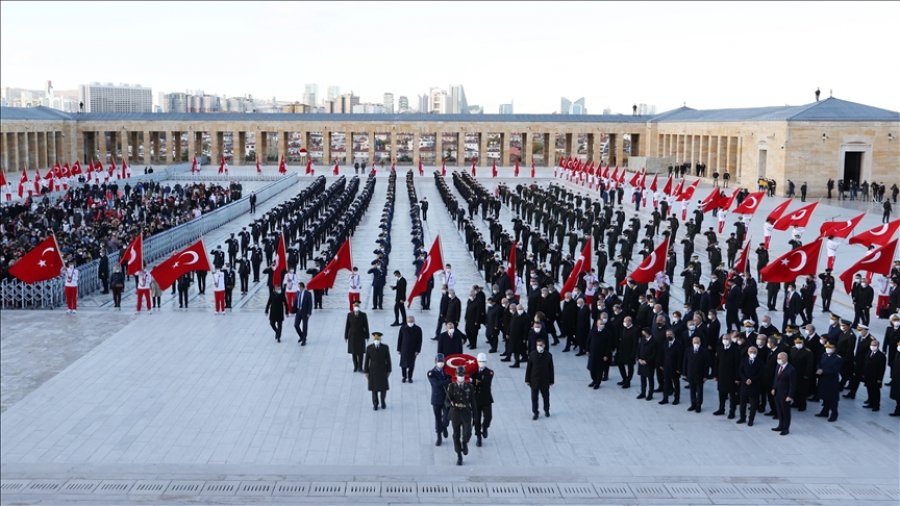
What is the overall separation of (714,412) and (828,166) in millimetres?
32092

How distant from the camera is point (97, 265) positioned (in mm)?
18891

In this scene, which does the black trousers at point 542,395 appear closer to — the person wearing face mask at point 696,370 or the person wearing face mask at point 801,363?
the person wearing face mask at point 696,370

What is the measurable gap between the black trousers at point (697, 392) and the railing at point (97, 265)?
39.3ft

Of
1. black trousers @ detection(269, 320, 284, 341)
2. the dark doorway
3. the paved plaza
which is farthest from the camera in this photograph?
the dark doorway

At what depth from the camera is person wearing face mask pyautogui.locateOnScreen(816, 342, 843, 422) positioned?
10875 millimetres

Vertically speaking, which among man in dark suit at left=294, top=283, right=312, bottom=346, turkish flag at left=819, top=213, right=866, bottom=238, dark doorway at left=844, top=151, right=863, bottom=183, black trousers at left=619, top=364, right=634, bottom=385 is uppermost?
dark doorway at left=844, top=151, right=863, bottom=183

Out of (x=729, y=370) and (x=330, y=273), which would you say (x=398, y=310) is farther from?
(x=729, y=370)

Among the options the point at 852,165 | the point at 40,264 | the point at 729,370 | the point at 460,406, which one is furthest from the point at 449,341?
the point at 852,165

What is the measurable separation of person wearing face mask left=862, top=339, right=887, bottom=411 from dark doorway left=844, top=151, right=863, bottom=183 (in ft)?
106

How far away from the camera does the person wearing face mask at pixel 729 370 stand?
11.0m

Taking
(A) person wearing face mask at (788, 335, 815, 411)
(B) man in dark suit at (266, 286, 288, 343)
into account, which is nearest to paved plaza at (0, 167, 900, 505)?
(B) man in dark suit at (266, 286, 288, 343)

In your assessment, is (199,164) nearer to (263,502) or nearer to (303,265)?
(303,265)

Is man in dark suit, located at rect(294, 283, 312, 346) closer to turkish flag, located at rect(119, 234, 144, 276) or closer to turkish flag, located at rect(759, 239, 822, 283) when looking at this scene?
turkish flag, located at rect(119, 234, 144, 276)

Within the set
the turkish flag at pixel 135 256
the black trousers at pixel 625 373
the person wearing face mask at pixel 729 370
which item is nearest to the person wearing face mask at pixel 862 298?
the black trousers at pixel 625 373
